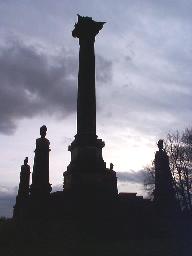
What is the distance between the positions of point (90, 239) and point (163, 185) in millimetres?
5022

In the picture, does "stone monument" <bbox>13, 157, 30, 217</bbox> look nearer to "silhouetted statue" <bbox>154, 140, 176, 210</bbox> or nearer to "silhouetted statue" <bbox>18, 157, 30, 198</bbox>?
"silhouetted statue" <bbox>18, 157, 30, 198</bbox>

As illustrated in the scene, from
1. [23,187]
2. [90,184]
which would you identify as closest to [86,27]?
[90,184]

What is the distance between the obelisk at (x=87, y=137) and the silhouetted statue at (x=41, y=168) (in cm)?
112

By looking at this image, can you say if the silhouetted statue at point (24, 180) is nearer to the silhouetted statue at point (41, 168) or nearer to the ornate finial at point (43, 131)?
the silhouetted statue at point (41, 168)

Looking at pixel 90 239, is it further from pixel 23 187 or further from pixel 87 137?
pixel 23 187

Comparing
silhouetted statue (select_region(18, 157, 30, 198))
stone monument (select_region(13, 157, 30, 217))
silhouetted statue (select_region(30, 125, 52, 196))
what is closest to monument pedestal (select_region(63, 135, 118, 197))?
silhouetted statue (select_region(30, 125, 52, 196))

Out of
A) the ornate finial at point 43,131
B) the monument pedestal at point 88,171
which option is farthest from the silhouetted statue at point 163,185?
the ornate finial at point 43,131

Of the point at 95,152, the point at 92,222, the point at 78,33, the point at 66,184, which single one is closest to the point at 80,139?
the point at 95,152

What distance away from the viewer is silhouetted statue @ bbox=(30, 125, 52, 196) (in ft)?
46.7

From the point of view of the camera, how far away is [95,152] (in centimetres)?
1562

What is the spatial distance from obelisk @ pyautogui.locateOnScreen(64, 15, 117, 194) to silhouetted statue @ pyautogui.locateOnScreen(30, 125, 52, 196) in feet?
3.67

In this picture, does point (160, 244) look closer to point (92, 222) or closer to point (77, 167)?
point (92, 222)

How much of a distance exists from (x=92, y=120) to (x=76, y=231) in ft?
18.6

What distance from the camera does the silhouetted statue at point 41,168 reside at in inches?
560
